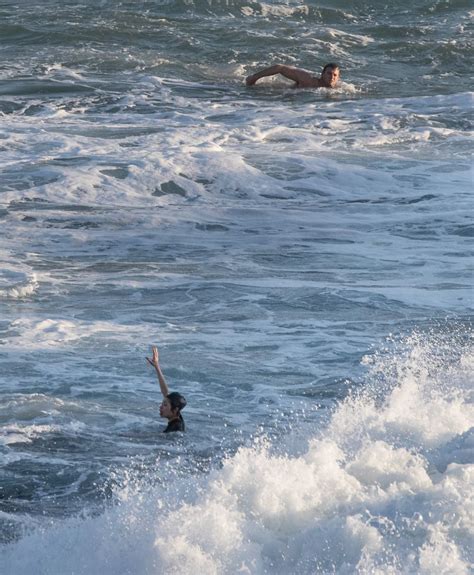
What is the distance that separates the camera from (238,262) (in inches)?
423

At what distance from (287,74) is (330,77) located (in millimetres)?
709

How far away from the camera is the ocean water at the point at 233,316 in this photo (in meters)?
5.56

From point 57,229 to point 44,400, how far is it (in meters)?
4.49

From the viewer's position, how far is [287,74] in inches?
725

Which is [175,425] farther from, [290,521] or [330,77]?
[330,77]

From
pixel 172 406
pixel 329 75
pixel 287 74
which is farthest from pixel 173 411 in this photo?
pixel 287 74

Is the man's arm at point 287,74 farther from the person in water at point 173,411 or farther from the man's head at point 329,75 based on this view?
Result: the person in water at point 173,411

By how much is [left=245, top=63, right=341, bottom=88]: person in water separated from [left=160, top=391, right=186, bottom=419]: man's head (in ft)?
38.8

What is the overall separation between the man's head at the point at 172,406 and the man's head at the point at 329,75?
465 inches

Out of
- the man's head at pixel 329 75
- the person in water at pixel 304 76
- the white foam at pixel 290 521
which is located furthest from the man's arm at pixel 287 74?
the white foam at pixel 290 521

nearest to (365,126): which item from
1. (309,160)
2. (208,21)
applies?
(309,160)

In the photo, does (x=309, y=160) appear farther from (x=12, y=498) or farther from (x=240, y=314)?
(x=12, y=498)

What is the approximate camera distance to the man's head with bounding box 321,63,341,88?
59.5 feet

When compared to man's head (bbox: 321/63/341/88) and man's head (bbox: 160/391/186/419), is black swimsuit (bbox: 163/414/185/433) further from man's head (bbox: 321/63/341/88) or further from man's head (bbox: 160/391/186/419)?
man's head (bbox: 321/63/341/88)
